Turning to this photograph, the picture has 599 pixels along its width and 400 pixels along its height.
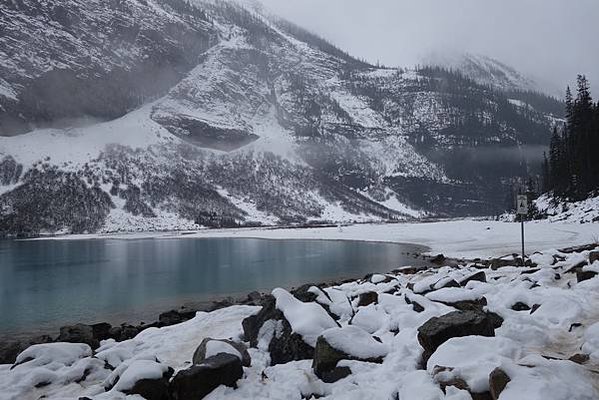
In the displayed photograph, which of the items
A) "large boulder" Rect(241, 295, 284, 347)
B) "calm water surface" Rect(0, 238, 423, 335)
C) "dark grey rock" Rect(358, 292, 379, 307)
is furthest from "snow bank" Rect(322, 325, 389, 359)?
"calm water surface" Rect(0, 238, 423, 335)

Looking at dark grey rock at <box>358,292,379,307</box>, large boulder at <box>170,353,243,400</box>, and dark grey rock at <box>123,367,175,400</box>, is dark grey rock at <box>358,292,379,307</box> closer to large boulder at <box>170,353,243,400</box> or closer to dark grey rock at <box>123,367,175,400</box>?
large boulder at <box>170,353,243,400</box>

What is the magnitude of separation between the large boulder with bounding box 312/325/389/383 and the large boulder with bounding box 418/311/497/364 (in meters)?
0.94

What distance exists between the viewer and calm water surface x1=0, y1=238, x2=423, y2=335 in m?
23.2

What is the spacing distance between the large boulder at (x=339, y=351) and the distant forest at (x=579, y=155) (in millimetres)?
68675

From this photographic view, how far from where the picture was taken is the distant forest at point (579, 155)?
6300cm

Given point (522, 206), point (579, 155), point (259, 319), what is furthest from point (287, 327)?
point (579, 155)

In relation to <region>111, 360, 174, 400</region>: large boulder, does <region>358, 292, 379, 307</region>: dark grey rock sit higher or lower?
higher

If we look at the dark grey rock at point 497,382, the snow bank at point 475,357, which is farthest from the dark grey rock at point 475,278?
Answer: the dark grey rock at point 497,382

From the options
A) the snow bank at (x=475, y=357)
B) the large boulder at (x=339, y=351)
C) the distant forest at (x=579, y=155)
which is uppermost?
the distant forest at (x=579, y=155)

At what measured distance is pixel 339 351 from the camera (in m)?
8.00

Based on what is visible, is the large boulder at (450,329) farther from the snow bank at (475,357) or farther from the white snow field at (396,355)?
the snow bank at (475,357)

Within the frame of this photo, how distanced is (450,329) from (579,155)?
71983mm

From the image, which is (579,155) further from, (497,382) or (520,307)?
(497,382)

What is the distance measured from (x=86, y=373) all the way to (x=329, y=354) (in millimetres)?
5993
